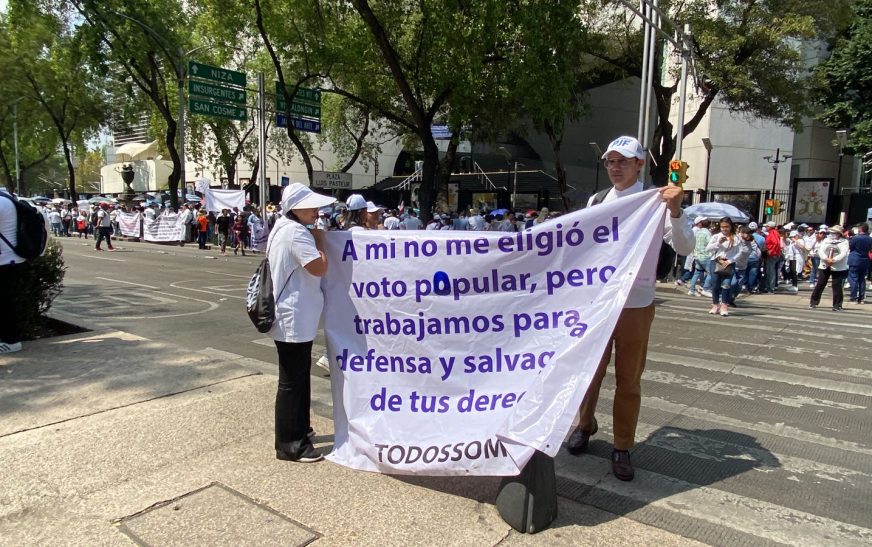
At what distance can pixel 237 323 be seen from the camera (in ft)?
27.2

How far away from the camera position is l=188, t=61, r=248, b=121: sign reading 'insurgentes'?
770 inches

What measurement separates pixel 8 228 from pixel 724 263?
35.3ft

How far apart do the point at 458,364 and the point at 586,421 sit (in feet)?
4.00

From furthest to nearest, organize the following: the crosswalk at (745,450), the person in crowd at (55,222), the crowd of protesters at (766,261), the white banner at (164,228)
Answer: the person in crowd at (55,222) < the white banner at (164,228) < the crowd of protesters at (766,261) < the crosswalk at (745,450)

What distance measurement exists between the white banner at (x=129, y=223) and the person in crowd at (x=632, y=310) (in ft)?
98.6

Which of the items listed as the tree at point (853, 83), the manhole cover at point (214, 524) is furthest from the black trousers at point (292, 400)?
the tree at point (853, 83)

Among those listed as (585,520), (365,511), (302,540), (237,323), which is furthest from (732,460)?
(237,323)

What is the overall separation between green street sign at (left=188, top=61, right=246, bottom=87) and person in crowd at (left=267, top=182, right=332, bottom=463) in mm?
18469

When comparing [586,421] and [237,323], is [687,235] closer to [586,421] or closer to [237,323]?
[586,421]

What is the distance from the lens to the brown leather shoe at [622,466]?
11.6 ft

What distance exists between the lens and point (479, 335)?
10.8 feet

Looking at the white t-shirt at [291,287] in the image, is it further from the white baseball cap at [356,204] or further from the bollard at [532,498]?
the white baseball cap at [356,204]

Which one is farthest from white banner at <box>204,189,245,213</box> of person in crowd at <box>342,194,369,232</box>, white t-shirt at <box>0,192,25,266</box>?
white t-shirt at <box>0,192,25,266</box>

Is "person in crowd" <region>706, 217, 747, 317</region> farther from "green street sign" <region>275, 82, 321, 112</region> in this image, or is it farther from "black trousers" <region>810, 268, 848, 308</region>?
"green street sign" <region>275, 82, 321, 112</region>
